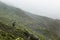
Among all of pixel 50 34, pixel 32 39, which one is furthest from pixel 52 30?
pixel 32 39

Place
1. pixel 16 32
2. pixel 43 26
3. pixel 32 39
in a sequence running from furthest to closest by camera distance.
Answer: pixel 43 26, pixel 32 39, pixel 16 32

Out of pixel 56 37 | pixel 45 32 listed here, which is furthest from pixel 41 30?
pixel 56 37

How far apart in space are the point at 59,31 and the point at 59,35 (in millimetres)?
Answer: 19097

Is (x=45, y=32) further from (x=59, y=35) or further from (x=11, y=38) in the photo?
(x=11, y=38)

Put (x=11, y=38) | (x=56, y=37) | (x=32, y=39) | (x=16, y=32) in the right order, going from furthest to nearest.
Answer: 1. (x=56, y=37)
2. (x=32, y=39)
3. (x=16, y=32)
4. (x=11, y=38)

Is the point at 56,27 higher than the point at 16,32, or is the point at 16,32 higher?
the point at 16,32

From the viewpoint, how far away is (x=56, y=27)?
192 meters

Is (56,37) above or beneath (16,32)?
beneath

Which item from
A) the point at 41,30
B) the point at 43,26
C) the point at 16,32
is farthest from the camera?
the point at 43,26

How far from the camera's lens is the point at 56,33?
550 ft

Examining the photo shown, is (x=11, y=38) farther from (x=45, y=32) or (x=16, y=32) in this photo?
(x=45, y=32)

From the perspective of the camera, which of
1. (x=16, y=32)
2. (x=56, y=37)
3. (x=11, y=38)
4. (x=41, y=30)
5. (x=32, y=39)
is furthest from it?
(x=41, y=30)

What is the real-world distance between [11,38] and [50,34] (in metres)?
109

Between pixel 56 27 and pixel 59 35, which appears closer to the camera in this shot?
pixel 59 35
